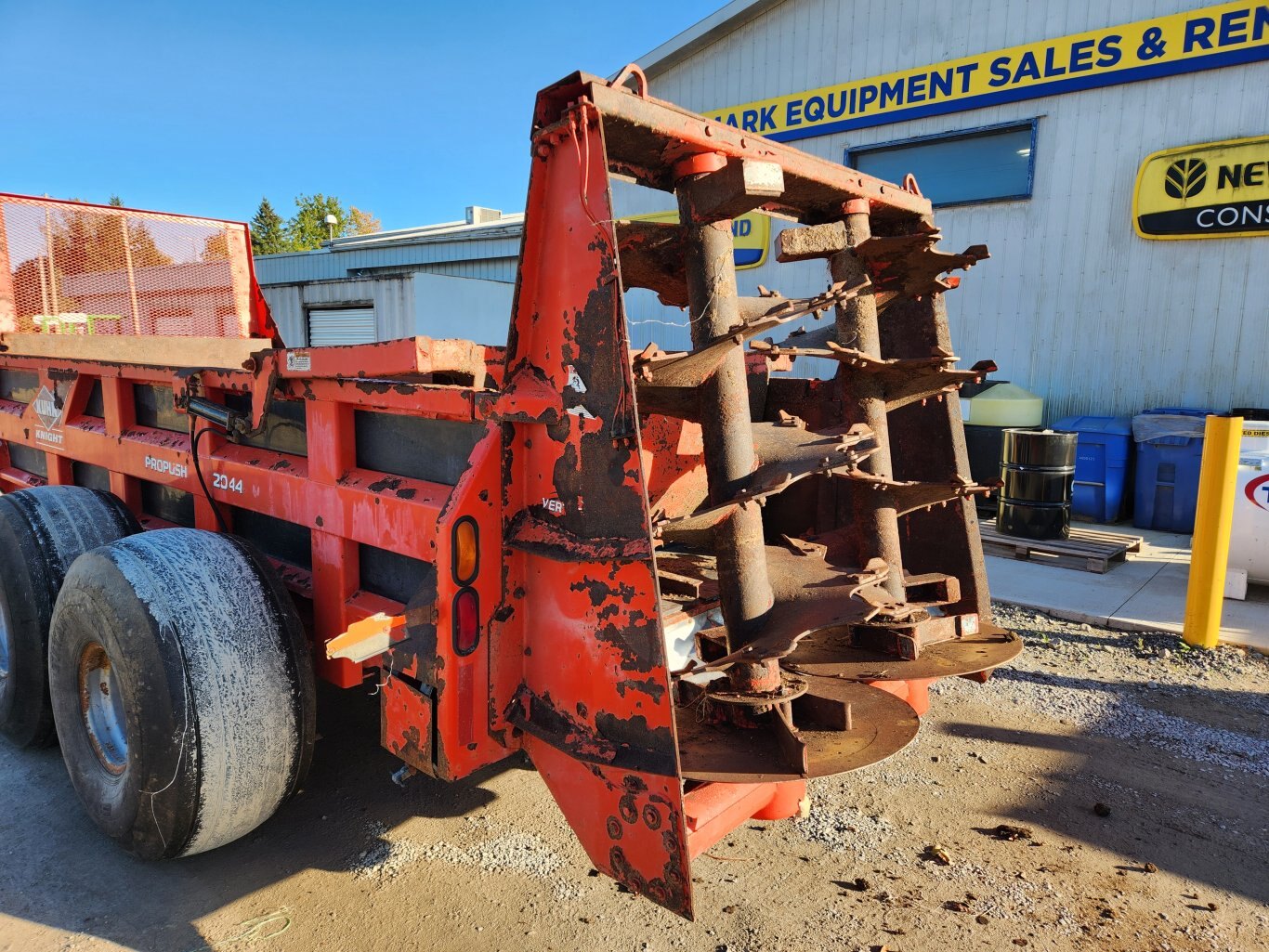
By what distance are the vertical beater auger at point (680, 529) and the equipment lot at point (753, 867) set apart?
55 cm

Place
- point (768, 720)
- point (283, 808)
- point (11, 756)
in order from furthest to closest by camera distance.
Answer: point (11, 756) < point (283, 808) < point (768, 720)

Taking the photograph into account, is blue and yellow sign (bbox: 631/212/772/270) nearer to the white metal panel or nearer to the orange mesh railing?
the white metal panel

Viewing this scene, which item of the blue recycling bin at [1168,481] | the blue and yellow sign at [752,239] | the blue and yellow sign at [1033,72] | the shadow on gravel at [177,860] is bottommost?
the shadow on gravel at [177,860]

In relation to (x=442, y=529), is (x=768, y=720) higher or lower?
lower

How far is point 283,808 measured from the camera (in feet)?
10.5

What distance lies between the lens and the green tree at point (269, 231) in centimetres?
4710

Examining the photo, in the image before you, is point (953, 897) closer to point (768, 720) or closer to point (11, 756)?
point (768, 720)

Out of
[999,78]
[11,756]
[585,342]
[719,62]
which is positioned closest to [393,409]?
[585,342]

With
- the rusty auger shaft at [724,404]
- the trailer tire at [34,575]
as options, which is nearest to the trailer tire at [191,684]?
the trailer tire at [34,575]

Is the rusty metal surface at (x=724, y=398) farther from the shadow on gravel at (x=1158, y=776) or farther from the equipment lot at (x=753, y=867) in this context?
the shadow on gravel at (x=1158, y=776)

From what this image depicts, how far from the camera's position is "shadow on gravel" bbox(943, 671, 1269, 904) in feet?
9.77

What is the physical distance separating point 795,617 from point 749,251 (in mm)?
10442

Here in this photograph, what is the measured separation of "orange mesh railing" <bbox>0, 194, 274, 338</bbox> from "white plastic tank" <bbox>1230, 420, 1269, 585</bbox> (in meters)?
7.12

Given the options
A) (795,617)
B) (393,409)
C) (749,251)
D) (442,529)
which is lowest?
(795,617)
